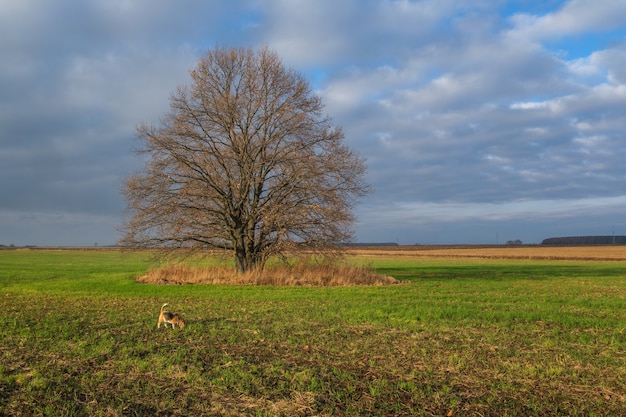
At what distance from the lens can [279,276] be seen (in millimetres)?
27953

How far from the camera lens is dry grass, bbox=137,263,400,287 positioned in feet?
90.5

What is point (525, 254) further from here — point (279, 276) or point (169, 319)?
point (169, 319)

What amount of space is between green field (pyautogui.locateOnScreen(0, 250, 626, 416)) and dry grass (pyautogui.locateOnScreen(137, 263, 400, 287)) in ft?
34.2

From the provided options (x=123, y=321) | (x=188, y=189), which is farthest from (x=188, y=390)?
(x=188, y=189)

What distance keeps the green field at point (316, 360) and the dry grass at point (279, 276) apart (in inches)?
410

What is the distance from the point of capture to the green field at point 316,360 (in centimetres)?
697

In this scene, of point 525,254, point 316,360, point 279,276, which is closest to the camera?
point 316,360

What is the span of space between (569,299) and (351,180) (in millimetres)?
13766

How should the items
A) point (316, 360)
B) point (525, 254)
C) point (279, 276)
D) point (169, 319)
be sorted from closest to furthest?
point (316, 360) → point (169, 319) → point (279, 276) → point (525, 254)

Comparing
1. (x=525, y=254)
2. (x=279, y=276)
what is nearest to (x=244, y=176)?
(x=279, y=276)

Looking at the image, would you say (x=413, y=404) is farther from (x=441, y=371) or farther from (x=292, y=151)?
(x=292, y=151)

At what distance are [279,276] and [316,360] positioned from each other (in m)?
18.9

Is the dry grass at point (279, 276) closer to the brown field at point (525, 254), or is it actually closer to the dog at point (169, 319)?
the dog at point (169, 319)

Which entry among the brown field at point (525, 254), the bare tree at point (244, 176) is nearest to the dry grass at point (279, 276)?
the bare tree at point (244, 176)
